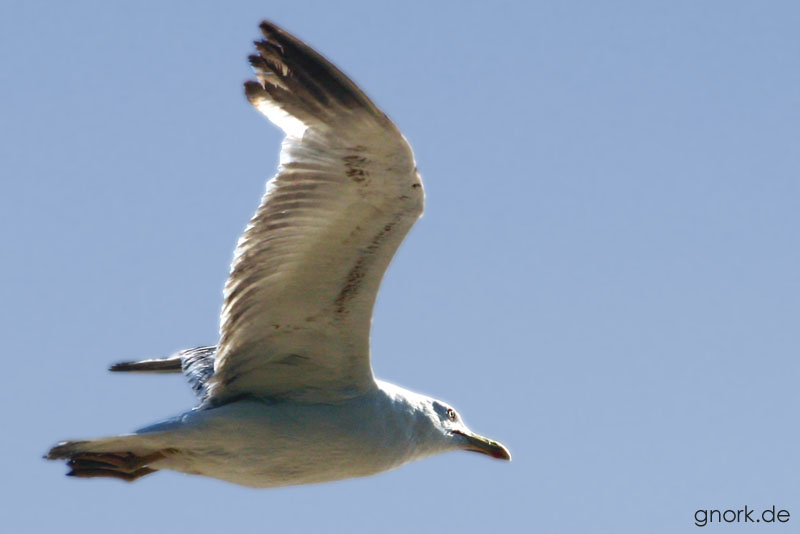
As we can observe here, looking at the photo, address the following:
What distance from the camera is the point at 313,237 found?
10.3 metres

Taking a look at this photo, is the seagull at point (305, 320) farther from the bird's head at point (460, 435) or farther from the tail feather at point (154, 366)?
the tail feather at point (154, 366)

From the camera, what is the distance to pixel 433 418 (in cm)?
1198

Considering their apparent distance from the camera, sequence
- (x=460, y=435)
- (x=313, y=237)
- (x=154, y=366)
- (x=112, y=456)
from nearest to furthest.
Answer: (x=313, y=237) → (x=112, y=456) → (x=460, y=435) → (x=154, y=366)

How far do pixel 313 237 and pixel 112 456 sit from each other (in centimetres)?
233

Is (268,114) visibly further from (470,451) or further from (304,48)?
(470,451)

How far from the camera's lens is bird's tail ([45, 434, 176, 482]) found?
1032cm

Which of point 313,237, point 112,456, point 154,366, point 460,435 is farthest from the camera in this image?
point 154,366

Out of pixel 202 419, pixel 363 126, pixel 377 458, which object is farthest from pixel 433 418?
pixel 363 126

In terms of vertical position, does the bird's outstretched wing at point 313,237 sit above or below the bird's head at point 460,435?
above

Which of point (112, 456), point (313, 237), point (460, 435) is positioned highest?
point (313, 237)

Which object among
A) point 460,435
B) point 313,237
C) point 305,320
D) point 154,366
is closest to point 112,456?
point 305,320

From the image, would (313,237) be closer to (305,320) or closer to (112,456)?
(305,320)

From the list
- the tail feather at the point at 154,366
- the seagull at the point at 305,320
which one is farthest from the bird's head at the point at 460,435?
the tail feather at the point at 154,366

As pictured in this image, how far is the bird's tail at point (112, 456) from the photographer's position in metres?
10.3
